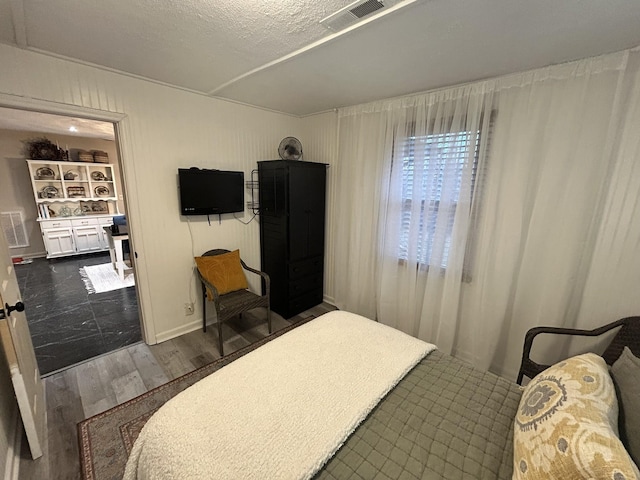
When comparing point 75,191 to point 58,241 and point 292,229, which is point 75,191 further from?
point 292,229

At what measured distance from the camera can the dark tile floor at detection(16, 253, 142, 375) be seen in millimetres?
2463

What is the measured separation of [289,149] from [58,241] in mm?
5357

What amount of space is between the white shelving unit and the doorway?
0.04 meters

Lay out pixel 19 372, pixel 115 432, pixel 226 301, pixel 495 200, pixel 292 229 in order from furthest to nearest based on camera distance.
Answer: pixel 292 229, pixel 226 301, pixel 495 200, pixel 115 432, pixel 19 372

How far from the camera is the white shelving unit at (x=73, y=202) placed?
5070 mm

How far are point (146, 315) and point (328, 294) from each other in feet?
6.82

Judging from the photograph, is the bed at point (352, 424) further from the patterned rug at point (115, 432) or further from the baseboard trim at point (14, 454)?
the baseboard trim at point (14, 454)

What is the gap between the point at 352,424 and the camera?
108 cm

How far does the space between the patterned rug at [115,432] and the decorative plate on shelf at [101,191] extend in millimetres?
5615

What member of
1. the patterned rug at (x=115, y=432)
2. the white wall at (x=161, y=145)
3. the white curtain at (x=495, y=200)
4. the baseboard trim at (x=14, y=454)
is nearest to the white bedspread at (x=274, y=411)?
the patterned rug at (x=115, y=432)

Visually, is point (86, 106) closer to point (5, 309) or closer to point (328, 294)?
point (5, 309)

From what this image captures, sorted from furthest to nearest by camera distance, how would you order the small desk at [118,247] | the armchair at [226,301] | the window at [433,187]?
1. the small desk at [118,247]
2. the armchair at [226,301]
3. the window at [433,187]

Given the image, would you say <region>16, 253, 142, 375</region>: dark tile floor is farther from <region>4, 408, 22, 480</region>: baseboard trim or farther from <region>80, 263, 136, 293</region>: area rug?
<region>4, 408, 22, 480</region>: baseboard trim

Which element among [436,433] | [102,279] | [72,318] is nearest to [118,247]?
[102,279]
